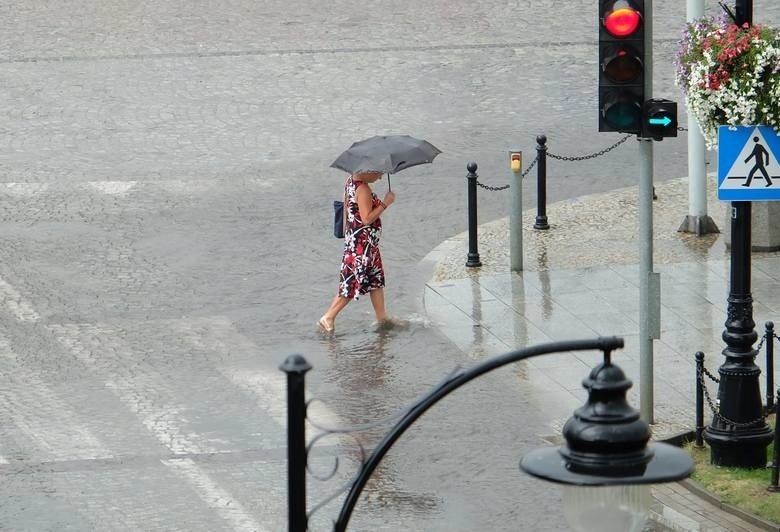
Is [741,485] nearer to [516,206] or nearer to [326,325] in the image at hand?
[326,325]

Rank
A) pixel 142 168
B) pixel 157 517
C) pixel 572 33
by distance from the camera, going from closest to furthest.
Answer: pixel 157 517, pixel 142 168, pixel 572 33

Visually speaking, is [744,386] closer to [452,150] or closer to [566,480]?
[566,480]

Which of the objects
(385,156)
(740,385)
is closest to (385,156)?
(385,156)

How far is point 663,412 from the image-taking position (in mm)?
11656

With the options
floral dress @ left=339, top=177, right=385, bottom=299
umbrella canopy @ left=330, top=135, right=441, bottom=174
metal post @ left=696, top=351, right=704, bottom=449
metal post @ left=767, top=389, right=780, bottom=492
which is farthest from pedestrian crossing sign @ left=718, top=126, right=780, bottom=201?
floral dress @ left=339, top=177, right=385, bottom=299

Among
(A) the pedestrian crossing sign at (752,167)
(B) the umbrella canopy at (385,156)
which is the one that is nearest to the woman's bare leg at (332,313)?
(B) the umbrella canopy at (385,156)

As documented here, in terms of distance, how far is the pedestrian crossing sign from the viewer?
33.7 feet

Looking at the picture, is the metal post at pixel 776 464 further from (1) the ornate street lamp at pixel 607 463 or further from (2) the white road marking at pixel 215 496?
(1) the ornate street lamp at pixel 607 463

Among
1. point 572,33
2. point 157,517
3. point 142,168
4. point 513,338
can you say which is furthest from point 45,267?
point 572,33

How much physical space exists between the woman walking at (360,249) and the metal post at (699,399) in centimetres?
381

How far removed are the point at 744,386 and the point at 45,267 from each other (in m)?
7.93

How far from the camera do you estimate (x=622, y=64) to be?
→ 1040 centimetres

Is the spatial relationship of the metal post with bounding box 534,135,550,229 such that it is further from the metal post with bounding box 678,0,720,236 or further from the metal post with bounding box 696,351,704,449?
the metal post with bounding box 696,351,704,449

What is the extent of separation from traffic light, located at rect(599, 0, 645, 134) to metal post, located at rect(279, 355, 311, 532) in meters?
6.10
